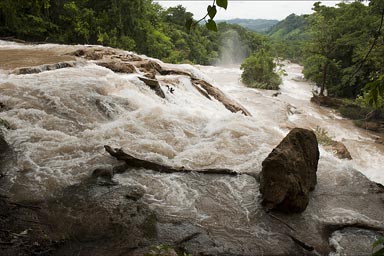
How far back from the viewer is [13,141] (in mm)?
4789

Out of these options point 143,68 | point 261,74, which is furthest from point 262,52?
point 143,68

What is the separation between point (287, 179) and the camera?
12.9 ft

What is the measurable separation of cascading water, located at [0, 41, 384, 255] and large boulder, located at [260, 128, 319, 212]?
0.19 metres

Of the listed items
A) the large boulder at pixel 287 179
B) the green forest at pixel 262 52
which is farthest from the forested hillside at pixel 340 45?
the large boulder at pixel 287 179

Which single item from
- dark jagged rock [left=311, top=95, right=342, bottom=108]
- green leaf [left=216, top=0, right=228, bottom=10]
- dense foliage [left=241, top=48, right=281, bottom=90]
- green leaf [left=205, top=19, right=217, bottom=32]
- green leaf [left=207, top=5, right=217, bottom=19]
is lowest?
dark jagged rock [left=311, top=95, right=342, bottom=108]

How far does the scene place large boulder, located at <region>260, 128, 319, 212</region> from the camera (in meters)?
3.92

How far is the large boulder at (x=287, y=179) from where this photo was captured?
3.92m

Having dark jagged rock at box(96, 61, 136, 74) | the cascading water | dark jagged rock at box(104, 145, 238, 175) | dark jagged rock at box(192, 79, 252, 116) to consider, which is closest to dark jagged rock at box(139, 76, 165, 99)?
the cascading water

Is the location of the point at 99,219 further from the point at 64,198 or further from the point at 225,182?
the point at 225,182

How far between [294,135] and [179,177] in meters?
1.82

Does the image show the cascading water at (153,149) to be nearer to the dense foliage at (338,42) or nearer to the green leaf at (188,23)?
the green leaf at (188,23)

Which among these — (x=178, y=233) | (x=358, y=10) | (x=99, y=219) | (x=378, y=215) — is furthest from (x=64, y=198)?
(x=358, y=10)

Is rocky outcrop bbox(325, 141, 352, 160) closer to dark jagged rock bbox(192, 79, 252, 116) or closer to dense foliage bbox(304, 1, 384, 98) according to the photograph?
dark jagged rock bbox(192, 79, 252, 116)

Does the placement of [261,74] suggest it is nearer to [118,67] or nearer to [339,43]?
[339,43]
